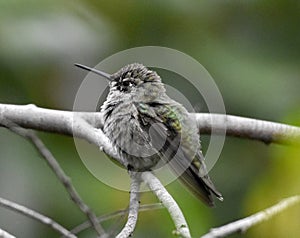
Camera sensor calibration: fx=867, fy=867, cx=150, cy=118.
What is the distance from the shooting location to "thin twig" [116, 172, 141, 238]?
102 inches

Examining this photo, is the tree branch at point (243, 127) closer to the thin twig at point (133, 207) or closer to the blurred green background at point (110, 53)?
the blurred green background at point (110, 53)

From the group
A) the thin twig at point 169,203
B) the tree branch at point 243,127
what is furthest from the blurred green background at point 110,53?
the thin twig at point 169,203

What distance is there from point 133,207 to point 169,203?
13 cm

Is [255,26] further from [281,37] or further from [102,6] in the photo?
[102,6]

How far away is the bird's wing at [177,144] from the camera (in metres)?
3.49

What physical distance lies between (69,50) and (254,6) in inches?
44.5

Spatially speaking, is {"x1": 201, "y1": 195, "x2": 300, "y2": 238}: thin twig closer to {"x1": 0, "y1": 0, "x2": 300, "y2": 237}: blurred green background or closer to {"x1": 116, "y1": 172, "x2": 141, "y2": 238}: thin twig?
{"x1": 116, "y1": 172, "x2": 141, "y2": 238}: thin twig

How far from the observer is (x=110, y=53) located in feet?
15.2

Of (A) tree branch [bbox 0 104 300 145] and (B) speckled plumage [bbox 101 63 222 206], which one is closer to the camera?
(B) speckled plumage [bbox 101 63 222 206]

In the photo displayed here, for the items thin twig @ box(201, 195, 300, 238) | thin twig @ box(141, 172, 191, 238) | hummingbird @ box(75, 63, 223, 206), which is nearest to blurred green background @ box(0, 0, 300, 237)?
hummingbird @ box(75, 63, 223, 206)

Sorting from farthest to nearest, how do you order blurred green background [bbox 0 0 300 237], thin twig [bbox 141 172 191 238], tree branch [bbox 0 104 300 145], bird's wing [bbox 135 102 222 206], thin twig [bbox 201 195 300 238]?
blurred green background [bbox 0 0 300 237]
tree branch [bbox 0 104 300 145]
bird's wing [bbox 135 102 222 206]
thin twig [bbox 141 172 191 238]
thin twig [bbox 201 195 300 238]

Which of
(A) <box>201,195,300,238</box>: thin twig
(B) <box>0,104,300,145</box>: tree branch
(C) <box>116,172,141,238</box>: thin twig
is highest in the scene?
(A) <box>201,195,300,238</box>: thin twig

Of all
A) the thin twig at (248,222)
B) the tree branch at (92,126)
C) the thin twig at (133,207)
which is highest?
the thin twig at (248,222)

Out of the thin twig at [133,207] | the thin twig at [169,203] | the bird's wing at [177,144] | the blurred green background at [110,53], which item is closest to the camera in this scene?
the thin twig at [169,203]
